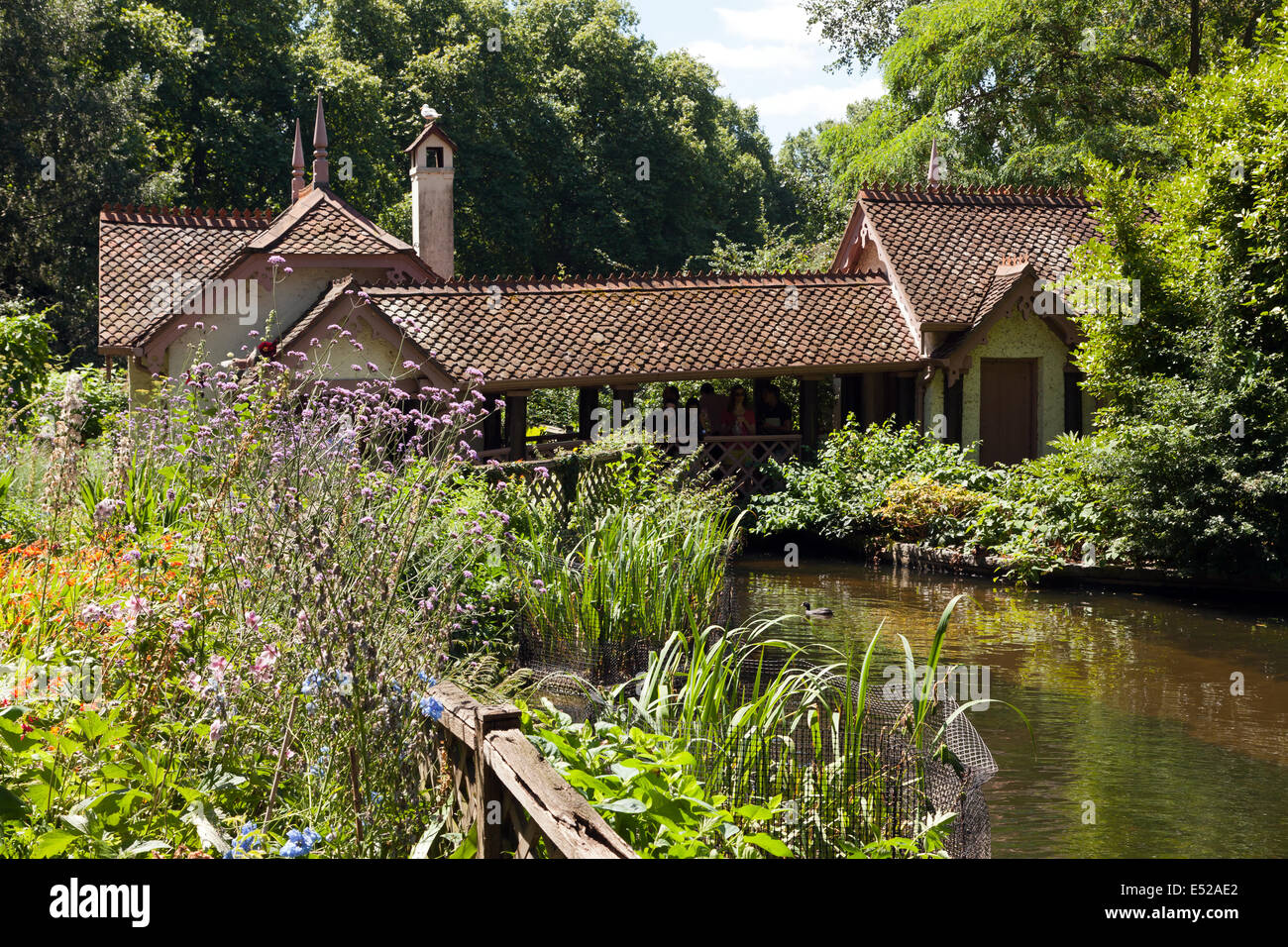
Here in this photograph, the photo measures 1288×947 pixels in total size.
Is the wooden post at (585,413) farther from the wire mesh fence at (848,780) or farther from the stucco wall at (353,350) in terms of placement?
the wire mesh fence at (848,780)

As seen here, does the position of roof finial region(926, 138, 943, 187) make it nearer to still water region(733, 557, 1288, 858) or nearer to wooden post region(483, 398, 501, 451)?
wooden post region(483, 398, 501, 451)

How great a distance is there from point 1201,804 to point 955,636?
16.7 feet

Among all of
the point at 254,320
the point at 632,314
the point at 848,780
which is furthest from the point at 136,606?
the point at 254,320

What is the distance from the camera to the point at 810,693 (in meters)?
4.77

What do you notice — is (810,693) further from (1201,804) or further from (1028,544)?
(1028,544)

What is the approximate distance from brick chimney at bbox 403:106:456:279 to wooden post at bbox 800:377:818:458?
7.41 m

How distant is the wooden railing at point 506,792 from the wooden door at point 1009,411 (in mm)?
19121

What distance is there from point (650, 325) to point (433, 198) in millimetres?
5670

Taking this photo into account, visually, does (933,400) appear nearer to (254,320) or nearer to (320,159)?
(254,320)

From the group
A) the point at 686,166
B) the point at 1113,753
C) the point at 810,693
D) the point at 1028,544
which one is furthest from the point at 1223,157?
the point at 686,166

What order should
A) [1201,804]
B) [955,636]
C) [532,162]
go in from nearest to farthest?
1. [1201,804]
2. [955,636]
3. [532,162]

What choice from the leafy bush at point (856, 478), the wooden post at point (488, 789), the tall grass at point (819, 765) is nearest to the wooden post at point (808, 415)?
the leafy bush at point (856, 478)

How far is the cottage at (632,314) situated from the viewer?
19.9 metres

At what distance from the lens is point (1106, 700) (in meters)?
9.65
